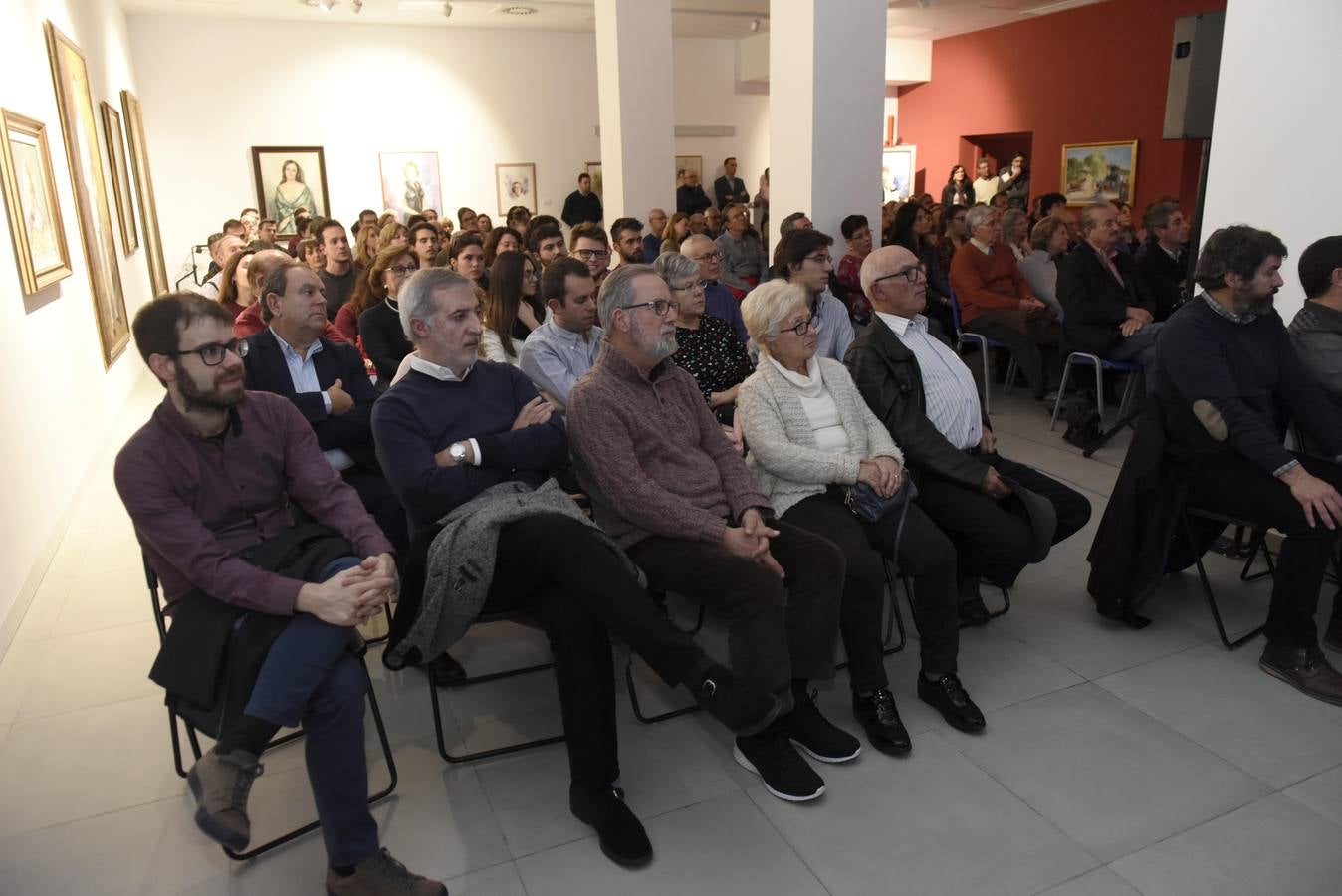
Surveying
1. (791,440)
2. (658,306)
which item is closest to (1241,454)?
(791,440)

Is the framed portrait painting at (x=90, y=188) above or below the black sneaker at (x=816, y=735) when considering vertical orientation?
above

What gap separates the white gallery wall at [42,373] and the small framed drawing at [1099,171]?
10.9 meters

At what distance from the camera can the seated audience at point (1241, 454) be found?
2883 millimetres

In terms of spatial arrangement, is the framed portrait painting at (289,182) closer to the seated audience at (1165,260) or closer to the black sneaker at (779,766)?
the seated audience at (1165,260)

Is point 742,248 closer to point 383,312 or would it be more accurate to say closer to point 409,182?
point 383,312

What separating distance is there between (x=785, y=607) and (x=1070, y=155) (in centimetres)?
1229

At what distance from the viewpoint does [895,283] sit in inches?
124

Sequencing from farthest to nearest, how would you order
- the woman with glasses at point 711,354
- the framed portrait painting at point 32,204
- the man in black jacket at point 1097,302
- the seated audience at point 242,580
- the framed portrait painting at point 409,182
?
the framed portrait painting at point 409,182 → the man in black jacket at point 1097,302 → the framed portrait painting at point 32,204 → the woman with glasses at point 711,354 → the seated audience at point 242,580

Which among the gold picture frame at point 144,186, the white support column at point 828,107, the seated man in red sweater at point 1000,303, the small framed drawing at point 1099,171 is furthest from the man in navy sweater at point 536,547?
the small framed drawing at point 1099,171

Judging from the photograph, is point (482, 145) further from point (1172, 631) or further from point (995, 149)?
point (1172, 631)

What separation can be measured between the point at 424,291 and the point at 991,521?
6.20 feet

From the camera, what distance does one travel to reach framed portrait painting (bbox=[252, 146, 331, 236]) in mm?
12312

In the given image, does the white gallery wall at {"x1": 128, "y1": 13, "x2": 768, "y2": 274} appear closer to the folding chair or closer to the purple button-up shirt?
the purple button-up shirt

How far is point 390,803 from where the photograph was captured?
2.45m
